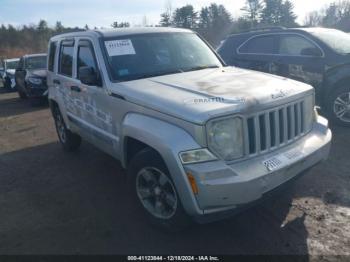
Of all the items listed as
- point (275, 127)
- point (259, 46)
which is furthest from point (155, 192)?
point (259, 46)

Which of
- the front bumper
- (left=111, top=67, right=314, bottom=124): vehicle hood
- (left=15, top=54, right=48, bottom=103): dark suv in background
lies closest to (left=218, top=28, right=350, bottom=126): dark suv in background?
(left=111, top=67, right=314, bottom=124): vehicle hood

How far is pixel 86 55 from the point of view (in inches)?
190

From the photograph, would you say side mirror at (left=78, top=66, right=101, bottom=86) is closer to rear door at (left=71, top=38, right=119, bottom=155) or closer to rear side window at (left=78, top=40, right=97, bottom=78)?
rear door at (left=71, top=38, right=119, bottom=155)

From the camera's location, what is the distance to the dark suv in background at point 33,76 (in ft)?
40.7

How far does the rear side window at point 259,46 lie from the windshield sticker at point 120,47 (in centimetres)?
408

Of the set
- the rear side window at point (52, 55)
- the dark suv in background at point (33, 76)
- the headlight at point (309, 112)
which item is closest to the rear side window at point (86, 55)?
the rear side window at point (52, 55)

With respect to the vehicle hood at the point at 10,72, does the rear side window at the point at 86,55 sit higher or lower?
higher

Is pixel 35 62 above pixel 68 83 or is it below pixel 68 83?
above

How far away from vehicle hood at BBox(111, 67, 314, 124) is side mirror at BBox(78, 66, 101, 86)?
38 cm

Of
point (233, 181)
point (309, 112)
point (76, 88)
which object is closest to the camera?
point (233, 181)

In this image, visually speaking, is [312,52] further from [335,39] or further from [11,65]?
[11,65]

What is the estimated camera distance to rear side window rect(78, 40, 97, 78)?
4551 mm

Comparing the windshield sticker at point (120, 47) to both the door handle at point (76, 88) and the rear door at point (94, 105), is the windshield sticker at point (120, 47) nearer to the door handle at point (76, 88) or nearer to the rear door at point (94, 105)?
the rear door at point (94, 105)

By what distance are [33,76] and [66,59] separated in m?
→ 7.51
